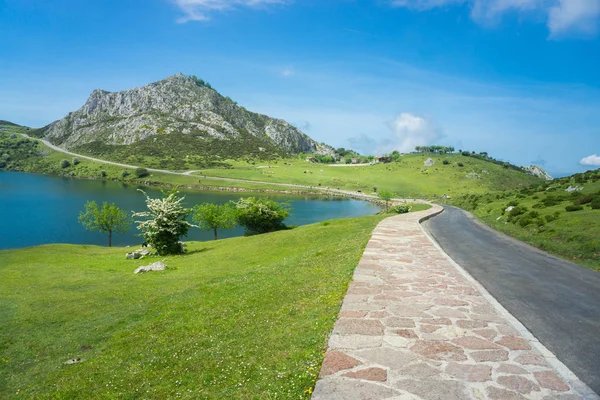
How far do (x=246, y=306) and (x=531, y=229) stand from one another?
3310 cm

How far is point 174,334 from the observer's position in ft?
42.3

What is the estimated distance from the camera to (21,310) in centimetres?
1992

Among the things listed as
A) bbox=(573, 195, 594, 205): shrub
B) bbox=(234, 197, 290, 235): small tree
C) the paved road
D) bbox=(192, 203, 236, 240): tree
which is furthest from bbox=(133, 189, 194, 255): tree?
bbox=(573, 195, 594, 205): shrub

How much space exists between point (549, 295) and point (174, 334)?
1501 cm

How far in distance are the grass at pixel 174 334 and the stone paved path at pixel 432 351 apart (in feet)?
2.28

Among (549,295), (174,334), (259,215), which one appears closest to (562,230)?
(549,295)

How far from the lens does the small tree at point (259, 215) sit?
2386 inches

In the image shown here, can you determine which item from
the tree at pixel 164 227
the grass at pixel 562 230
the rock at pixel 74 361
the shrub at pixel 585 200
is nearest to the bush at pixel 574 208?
the grass at pixel 562 230

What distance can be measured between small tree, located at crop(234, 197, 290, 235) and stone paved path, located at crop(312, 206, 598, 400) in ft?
157

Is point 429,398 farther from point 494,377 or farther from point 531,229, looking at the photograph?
point 531,229

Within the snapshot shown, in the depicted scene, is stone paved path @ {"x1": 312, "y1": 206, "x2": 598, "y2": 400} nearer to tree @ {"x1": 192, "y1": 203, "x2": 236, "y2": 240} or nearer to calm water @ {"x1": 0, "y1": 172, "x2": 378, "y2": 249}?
calm water @ {"x1": 0, "y1": 172, "x2": 378, "y2": 249}

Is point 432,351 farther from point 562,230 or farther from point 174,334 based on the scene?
point 562,230

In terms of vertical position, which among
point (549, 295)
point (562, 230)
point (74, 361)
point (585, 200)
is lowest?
point (74, 361)

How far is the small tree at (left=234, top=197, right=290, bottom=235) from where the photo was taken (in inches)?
2386
